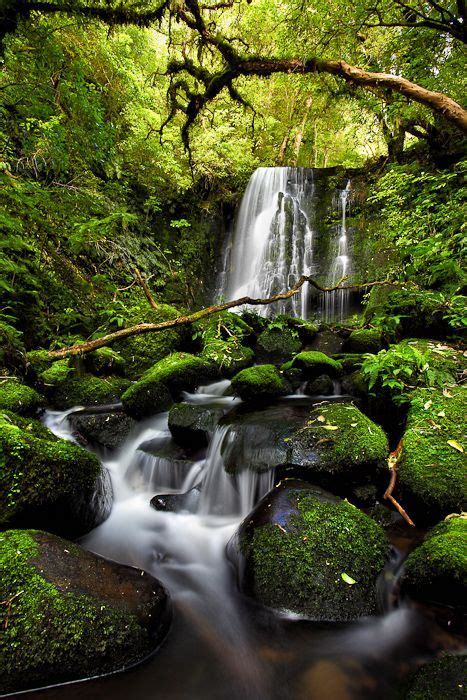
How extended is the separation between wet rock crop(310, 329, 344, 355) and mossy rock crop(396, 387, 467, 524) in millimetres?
3810

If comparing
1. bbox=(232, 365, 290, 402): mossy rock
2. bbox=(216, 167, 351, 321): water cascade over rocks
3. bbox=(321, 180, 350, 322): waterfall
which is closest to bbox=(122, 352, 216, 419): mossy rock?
bbox=(232, 365, 290, 402): mossy rock

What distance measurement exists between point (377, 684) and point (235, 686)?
86 centimetres

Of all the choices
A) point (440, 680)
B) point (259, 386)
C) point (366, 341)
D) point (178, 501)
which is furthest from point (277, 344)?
point (440, 680)

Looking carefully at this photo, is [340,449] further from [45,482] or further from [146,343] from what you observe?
[146,343]

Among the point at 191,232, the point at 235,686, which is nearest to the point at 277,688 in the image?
the point at 235,686

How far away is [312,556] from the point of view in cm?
253

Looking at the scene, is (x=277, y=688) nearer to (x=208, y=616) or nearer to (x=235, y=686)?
(x=235, y=686)

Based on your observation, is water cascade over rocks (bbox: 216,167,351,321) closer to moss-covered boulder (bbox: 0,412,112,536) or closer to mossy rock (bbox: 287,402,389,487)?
mossy rock (bbox: 287,402,389,487)

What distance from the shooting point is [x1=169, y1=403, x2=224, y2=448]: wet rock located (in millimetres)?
4688

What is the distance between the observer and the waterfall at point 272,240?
1230cm

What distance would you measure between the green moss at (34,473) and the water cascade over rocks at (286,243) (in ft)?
29.7

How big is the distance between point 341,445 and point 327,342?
15.5 feet

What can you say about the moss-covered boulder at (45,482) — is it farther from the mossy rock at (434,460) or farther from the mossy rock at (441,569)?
the mossy rock at (434,460)

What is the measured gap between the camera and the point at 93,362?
691cm
